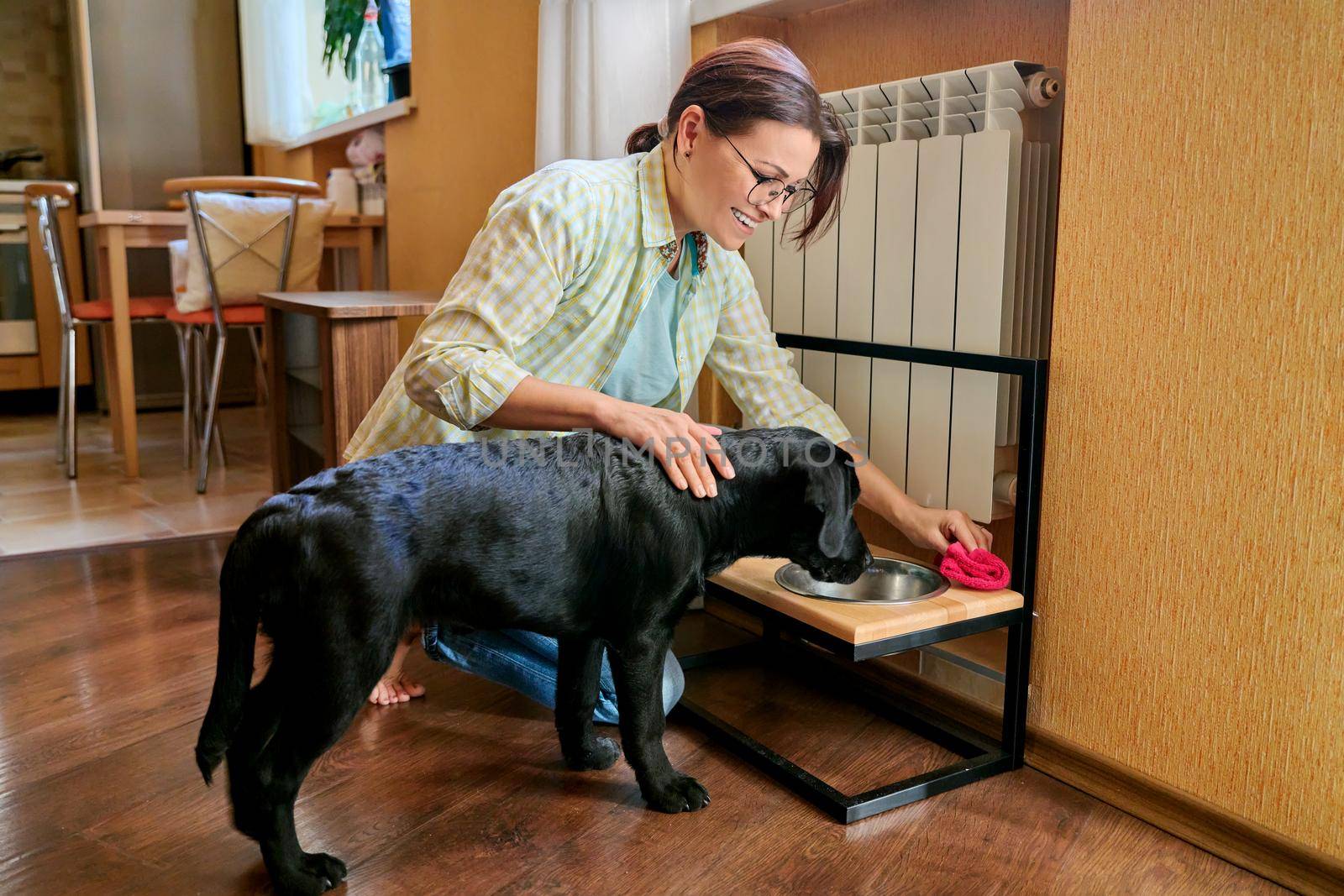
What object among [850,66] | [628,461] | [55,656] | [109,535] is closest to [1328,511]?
[628,461]

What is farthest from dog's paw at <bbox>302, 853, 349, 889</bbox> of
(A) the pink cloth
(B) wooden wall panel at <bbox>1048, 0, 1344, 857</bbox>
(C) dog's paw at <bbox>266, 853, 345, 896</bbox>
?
(B) wooden wall panel at <bbox>1048, 0, 1344, 857</bbox>

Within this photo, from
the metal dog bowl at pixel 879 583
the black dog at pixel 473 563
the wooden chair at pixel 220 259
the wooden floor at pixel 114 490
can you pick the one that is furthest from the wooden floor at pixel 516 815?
the wooden chair at pixel 220 259

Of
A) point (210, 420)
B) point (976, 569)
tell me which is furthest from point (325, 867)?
point (210, 420)

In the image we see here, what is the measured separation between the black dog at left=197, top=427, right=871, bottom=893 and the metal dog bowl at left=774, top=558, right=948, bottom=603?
0.87 feet

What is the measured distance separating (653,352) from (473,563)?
0.56m

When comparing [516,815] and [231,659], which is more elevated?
[231,659]

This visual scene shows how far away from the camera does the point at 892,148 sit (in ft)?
5.65

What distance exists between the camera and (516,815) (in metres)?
1.46

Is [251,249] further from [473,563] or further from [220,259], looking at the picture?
[473,563]

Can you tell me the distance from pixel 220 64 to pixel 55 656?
3907 millimetres

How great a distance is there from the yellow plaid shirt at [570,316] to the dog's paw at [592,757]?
1.54ft

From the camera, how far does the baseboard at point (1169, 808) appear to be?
129 cm

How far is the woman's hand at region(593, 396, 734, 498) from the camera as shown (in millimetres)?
1300

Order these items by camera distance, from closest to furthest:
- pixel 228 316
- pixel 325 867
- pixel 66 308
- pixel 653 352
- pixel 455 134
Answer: pixel 325 867 < pixel 653 352 < pixel 455 134 < pixel 228 316 < pixel 66 308
